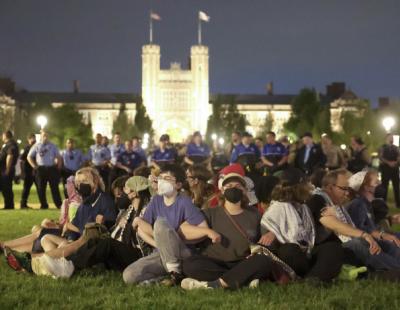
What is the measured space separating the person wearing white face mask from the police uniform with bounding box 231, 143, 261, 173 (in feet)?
32.0

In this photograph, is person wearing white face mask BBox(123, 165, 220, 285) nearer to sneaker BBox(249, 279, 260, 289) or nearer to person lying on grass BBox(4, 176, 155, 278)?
person lying on grass BBox(4, 176, 155, 278)

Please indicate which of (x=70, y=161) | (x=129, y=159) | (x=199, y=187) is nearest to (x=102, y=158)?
(x=129, y=159)

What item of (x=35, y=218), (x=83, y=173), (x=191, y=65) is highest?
(x=191, y=65)

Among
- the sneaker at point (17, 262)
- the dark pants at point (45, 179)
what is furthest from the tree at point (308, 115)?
the sneaker at point (17, 262)

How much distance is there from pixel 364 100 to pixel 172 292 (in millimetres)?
81725

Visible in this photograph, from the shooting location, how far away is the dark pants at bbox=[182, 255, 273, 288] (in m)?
8.06

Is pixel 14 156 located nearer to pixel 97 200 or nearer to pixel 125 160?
pixel 125 160

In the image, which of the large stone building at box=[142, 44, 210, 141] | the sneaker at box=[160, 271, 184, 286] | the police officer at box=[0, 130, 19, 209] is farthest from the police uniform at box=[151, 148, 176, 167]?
the large stone building at box=[142, 44, 210, 141]

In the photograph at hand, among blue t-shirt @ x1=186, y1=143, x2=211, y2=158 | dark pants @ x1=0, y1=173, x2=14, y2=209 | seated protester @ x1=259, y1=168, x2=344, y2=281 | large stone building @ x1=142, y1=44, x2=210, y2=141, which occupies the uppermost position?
large stone building @ x1=142, y1=44, x2=210, y2=141

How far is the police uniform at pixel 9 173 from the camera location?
19688 mm

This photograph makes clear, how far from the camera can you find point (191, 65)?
538 ft

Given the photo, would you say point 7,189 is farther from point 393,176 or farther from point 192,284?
point 192,284

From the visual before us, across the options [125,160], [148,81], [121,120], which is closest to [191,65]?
[148,81]

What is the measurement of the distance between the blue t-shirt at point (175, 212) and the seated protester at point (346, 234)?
128 centimetres
